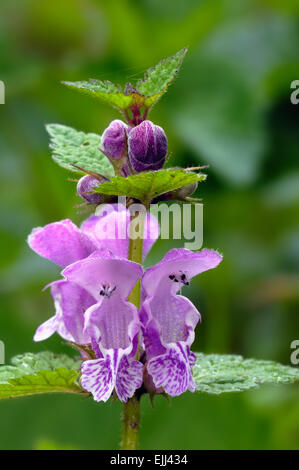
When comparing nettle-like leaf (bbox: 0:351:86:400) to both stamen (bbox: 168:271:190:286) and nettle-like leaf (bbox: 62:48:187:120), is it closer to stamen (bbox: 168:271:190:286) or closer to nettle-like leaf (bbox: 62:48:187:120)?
stamen (bbox: 168:271:190:286)

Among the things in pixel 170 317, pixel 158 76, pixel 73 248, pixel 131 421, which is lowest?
pixel 131 421

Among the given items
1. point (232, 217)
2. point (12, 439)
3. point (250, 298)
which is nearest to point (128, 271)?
point (12, 439)

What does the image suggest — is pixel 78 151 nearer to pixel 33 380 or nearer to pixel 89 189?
pixel 89 189

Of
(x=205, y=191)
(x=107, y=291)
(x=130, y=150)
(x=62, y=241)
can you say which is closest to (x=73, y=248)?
(x=62, y=241)

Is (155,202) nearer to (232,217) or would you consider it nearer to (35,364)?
(35,364)

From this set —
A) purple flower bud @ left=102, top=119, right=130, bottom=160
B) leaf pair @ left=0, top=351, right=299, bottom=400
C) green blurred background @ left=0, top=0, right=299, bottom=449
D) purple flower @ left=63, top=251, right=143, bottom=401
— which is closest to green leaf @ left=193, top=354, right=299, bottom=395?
leaf pair @ left=0, top=351, right=299, bottom=400

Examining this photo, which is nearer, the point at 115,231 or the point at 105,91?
the point at 105,91

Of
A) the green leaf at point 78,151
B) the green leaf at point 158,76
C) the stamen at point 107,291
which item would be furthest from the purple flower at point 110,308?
the green leaf at point 158,76
